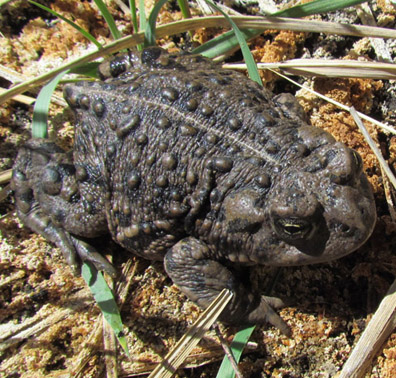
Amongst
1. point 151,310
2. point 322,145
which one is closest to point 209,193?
point 322,145

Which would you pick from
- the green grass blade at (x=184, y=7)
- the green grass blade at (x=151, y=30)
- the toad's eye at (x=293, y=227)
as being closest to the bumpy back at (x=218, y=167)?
the toad's eye at (x=293, y=227)

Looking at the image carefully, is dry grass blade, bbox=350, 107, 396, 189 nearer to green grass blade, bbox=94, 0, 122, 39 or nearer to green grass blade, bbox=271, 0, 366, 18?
green grass blade, bbox=271, 0, 366, 18

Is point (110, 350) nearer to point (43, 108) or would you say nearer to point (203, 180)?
point (203, 180)

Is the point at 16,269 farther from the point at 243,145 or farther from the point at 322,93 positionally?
the point at 322,93

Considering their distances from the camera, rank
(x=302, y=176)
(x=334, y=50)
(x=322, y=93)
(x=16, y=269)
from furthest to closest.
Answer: (x=334, y=50), (x=322, y=93), (x=16, y=269), (x=302, y=176)

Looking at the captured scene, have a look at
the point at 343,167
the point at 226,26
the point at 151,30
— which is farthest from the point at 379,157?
the point at 151,30

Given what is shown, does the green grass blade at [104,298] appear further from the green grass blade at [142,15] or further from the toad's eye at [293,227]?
the green grass blade at [142,15]

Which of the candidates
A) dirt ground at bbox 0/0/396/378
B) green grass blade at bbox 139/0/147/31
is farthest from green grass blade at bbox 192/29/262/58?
green grass blade at bbox 139/0/147/31
